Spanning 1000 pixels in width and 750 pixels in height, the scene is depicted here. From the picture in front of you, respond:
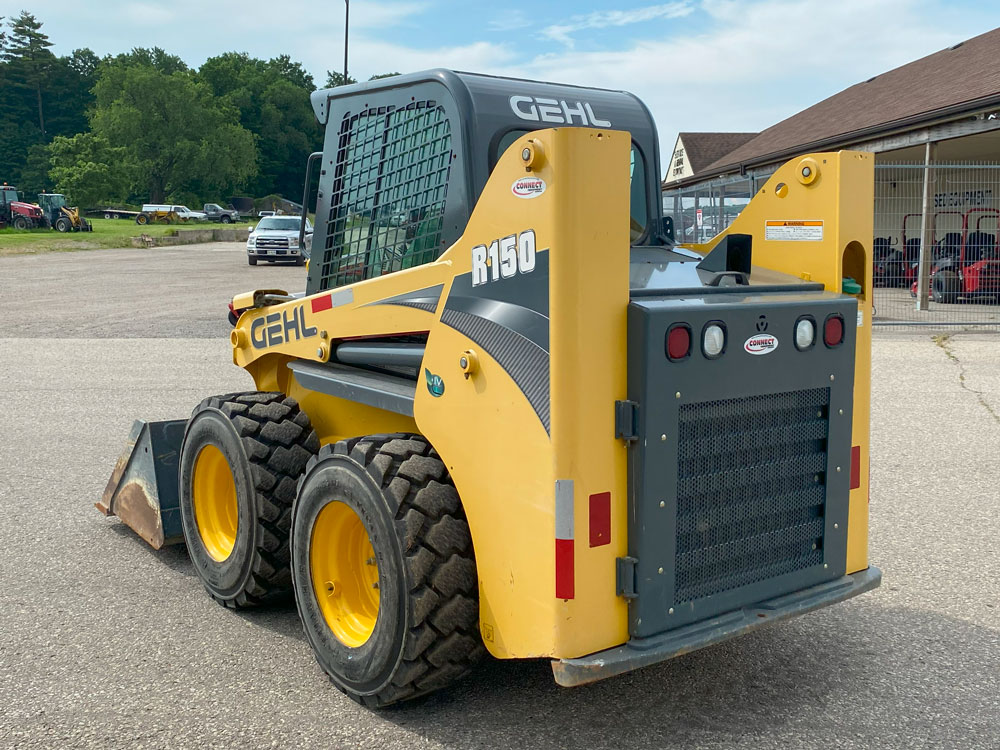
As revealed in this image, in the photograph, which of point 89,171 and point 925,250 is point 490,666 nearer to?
point 925,250

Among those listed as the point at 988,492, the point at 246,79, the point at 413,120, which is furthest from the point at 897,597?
the point at 246,79

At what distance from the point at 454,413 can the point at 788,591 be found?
4.33 feet

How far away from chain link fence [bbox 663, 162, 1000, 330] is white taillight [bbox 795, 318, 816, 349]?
34.9 ft

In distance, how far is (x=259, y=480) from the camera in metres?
4.00

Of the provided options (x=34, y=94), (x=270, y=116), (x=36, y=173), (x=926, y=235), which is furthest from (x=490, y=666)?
(x=34, y=94)

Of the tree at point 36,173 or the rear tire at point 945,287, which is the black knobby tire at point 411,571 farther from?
the tree at point 36,173

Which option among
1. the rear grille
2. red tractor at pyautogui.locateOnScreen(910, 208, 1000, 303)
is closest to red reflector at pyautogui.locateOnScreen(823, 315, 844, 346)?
the rear grille

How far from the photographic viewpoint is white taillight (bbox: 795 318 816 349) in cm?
317

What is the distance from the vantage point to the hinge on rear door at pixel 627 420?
2838 millimetres

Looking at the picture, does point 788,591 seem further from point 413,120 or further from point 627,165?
point 413,120

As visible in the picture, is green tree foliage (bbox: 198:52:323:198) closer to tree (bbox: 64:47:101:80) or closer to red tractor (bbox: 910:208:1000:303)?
tree (bbox: 64:47:101:80)

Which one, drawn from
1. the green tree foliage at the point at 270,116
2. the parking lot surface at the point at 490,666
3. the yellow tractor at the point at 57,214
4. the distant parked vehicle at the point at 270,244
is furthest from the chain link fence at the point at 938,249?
the green tree foliage at the point at 270,116

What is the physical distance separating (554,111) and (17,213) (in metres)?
53.2

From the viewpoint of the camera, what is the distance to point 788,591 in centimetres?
333
